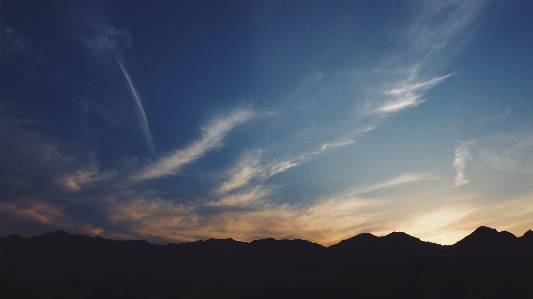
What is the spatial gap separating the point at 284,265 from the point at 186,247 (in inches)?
1002

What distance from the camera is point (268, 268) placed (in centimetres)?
6431

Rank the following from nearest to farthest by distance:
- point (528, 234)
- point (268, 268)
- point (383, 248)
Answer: point (528, 234) → point (383, 248) → point (268, 268)

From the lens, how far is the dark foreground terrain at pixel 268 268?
83.0 ft

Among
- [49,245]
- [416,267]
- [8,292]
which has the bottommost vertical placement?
[8,292]

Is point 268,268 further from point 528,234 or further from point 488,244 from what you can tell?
point 528,234

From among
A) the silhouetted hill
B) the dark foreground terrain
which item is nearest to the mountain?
the dark foreground terrain

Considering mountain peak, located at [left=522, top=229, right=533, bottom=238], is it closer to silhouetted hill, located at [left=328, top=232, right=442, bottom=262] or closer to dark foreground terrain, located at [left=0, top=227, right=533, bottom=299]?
dark foreground terrain, located at [left=0, top=227, right=533, bottom=299]

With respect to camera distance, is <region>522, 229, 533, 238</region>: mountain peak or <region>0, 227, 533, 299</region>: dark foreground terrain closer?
<region>0, 227, 533, 299</region>: dark foreground terrain

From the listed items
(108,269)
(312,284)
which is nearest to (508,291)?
(312,284)

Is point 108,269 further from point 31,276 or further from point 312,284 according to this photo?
point 312,284

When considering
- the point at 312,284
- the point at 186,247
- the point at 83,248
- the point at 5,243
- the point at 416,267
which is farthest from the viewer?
the point at 186,247

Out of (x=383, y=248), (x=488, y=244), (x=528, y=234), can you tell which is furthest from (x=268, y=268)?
(x=528, y=234)

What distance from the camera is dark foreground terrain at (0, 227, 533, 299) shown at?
25.3 metres

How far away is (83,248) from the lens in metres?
68.2
